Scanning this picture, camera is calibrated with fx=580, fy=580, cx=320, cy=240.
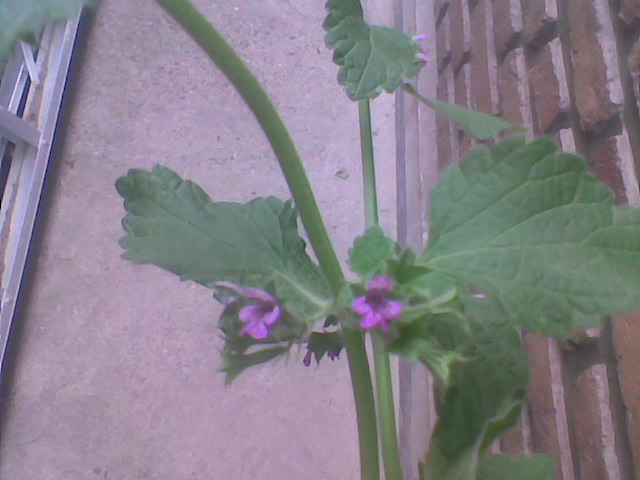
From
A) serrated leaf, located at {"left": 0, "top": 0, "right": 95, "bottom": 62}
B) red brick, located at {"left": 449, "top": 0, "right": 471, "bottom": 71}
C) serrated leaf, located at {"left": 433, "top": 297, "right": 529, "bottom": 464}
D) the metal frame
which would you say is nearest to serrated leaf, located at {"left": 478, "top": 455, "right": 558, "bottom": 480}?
serrated leaf, located at {"left": 433, "top": 297, "right": 529, "bottom": 464}

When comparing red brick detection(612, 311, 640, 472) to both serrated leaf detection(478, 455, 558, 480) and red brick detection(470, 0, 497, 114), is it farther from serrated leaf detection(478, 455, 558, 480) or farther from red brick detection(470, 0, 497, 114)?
red brick detection(470, 0, 497, 114)

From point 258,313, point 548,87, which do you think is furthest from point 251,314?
point 548,87

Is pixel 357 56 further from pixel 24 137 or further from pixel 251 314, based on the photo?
pixel 24 137

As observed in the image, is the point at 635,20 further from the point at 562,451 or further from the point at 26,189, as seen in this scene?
the point at 26,189

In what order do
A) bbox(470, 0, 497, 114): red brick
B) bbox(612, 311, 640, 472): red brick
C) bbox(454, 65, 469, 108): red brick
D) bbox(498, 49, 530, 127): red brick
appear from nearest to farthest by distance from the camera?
bbox(612, 311, 640, 472): red brick → bbox(498, 49, 530, 127): red brick → bbox(470, 0, 497, 114): red brick → bbox(454, 65, 469, 108): red brick

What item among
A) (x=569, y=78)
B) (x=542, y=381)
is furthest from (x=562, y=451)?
(x=569, y=78)

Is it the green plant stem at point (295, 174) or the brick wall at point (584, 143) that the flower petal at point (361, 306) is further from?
the brick wall at point (584, 143)

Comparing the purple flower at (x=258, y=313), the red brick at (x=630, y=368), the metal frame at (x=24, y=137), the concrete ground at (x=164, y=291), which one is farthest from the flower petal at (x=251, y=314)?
the metal frame at (x=24, y=137)
